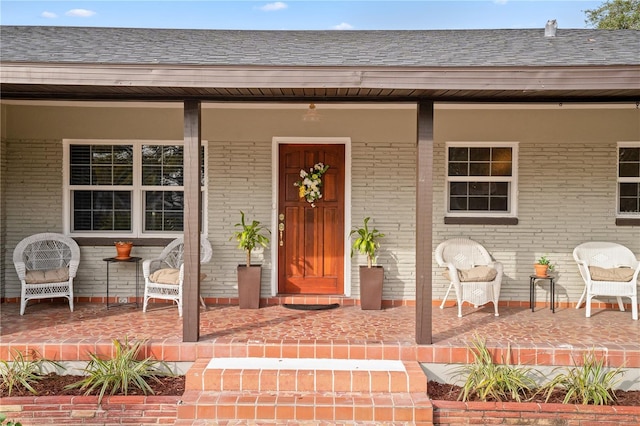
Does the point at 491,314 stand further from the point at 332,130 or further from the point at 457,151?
the point at 332,130

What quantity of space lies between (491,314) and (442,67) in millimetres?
3113

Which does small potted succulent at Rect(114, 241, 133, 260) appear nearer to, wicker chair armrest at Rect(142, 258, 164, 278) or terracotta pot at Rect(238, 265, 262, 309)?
wicker chair armrest at Rect(142, 258, 164, 278)

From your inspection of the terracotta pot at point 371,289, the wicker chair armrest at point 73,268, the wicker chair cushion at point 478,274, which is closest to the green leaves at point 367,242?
the terracotta pot at point 371,289

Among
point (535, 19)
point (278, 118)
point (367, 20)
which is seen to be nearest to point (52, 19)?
point (367, 20)

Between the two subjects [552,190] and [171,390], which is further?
[552,190]

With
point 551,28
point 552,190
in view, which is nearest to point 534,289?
point 552,190

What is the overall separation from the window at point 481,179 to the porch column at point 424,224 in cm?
211

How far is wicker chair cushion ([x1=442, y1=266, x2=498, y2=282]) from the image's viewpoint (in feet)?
18.9

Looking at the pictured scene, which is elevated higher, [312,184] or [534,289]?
[312,184]

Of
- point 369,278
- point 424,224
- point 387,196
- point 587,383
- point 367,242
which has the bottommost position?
point 587,383

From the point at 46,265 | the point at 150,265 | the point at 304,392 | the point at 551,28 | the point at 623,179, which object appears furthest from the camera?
the point at 623,179

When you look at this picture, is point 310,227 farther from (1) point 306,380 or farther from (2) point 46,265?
(2) point 46,265

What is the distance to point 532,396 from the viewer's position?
413 cm

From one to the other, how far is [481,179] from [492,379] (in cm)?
307
